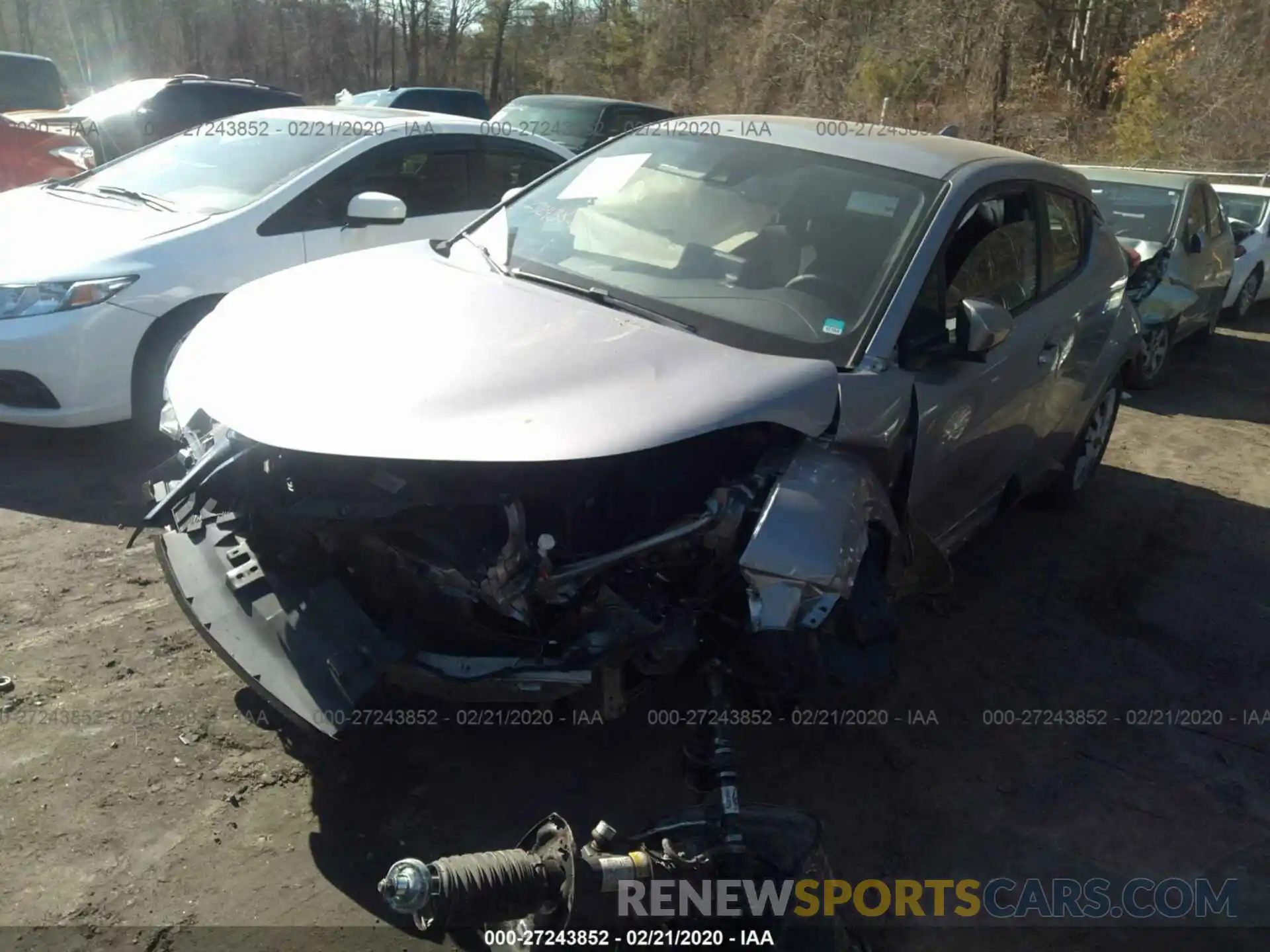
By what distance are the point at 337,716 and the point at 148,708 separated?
1119 mm

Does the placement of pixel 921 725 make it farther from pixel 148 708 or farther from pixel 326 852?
pixel 148 708

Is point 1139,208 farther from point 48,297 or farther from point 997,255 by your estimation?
point 48,297

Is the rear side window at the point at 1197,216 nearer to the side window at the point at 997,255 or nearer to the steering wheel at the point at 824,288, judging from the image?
the side window at the point at 997,255

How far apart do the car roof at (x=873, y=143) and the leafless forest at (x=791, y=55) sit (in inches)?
700

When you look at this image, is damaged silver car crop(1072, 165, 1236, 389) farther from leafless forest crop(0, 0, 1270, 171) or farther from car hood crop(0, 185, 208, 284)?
leafless forest crop(0, 0, 1270, 171)

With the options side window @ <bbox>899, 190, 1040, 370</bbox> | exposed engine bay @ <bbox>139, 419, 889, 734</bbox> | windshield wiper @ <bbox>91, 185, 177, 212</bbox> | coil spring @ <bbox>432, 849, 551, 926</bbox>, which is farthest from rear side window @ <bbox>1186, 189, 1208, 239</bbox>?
coil spring @ <bbox>432, 849, 551, 926</bbox>

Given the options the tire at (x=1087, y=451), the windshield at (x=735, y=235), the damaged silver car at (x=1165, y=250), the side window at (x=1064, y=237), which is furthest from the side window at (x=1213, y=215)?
the windshield at (x=735, y=235)

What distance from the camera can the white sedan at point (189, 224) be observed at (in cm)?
473

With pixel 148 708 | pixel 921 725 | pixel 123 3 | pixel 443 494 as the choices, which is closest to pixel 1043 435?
pixel 921 725

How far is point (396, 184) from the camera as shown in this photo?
612 centimetres

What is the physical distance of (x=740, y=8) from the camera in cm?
3447

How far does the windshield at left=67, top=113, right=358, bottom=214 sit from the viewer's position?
18.4ft

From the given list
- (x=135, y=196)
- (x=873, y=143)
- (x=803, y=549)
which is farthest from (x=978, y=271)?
(x=135, y=196)

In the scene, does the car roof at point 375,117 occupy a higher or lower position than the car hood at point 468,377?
higher
